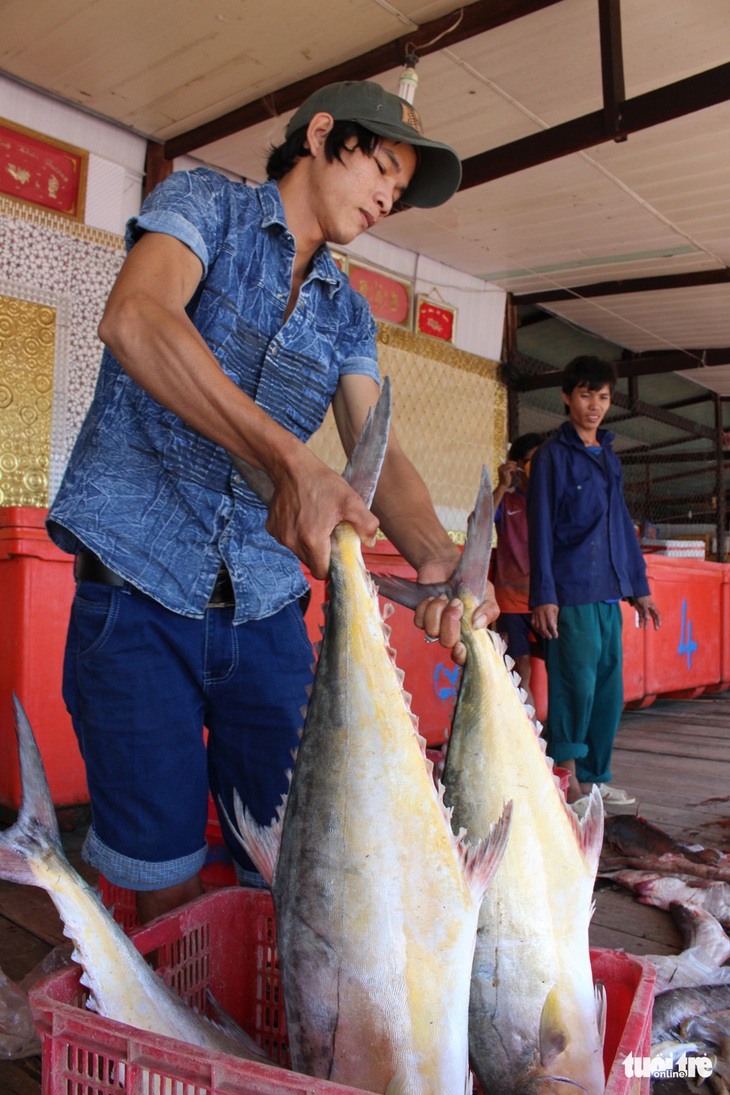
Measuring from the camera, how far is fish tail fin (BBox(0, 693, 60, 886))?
109 cm

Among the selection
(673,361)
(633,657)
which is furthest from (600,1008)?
(673,361)


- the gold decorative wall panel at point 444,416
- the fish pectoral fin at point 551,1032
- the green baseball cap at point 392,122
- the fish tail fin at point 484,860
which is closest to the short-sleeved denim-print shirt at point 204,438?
the green baseball cap at point 392,122

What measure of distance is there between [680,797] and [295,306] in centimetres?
346

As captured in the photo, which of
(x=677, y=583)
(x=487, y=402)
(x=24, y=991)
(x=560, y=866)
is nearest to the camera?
(x=560, y=866)

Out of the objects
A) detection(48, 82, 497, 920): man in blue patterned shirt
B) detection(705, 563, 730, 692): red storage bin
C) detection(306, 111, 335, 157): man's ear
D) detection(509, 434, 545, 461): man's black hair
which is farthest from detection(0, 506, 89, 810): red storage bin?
detection(705, 563, 730, 692): red storage bin

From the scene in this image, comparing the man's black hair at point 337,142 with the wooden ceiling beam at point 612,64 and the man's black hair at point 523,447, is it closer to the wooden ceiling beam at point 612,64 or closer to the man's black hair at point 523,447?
the wooden ceiling beam at point 612,64

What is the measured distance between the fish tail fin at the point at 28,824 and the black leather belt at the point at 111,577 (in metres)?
0.33

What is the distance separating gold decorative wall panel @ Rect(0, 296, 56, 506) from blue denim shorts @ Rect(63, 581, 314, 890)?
3507mm

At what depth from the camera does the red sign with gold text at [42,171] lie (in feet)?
15.1

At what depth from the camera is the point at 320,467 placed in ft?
3.71

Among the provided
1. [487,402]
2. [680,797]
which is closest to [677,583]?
[487,402]

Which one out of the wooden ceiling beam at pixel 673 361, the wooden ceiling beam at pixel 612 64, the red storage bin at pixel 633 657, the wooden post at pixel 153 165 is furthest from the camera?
the wooden ceiling beam at pixel 673 361

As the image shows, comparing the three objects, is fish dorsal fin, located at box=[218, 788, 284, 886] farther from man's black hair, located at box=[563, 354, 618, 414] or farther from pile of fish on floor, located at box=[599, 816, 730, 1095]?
man's black hair, located at box=[563, 354, 618, 414]

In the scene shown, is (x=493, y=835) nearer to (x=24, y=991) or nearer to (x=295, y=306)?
(x=295, y=306)
